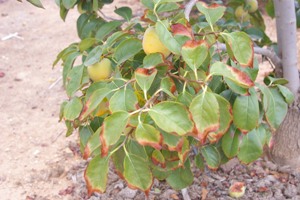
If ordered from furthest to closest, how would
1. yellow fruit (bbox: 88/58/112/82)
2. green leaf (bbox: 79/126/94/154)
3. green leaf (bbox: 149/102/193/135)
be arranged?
green leaf (bbox: 79/126/94/154) < yellow fruit (bbox: 88/58/112/82) < green leaf (bbox: 149/102/193/135)

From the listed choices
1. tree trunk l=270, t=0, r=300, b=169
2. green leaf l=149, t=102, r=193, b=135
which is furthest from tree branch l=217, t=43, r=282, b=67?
green leaf l=149, t=102, r=193, b=135

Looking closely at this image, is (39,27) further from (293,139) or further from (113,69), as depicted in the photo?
(113,69)

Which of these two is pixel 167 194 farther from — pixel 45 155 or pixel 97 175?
pixel 97 175

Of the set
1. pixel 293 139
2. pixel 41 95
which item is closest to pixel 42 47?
pixel 41 95

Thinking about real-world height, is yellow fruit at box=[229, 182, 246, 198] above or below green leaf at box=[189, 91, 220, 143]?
below

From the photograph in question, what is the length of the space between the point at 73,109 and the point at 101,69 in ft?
0.38

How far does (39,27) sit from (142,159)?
3.44m

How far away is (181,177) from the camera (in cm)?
125

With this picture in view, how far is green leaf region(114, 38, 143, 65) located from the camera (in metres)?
1.02

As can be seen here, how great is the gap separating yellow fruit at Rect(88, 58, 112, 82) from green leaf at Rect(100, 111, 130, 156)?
30cm

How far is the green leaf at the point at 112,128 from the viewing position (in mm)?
803

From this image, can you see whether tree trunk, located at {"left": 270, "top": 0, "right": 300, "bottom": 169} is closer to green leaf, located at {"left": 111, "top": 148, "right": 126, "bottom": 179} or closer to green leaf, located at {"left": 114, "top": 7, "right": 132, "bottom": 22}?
green leaf, located at {"left": 114, "top": 7, "right": 132, "bottom": 22}

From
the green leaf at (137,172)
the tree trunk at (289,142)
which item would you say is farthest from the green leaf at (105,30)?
the tree trunk at (289,142)

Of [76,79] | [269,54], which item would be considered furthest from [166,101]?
[269,54]
